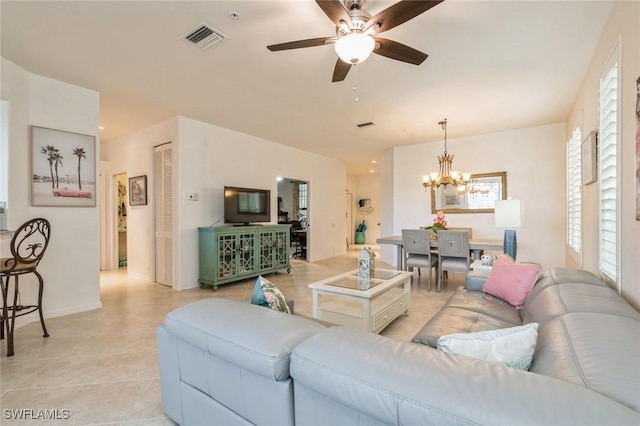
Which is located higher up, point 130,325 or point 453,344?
point 453,344

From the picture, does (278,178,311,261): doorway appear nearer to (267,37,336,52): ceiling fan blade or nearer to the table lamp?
the table lamp

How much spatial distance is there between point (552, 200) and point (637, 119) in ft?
13.2

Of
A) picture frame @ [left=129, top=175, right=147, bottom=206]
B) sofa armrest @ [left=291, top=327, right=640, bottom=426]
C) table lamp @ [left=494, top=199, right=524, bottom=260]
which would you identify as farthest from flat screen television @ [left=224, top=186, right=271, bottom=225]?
sofa armrest @ [left=291, top=327, right=640, bottom=426]

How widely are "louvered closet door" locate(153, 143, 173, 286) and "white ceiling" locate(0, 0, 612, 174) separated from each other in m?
0.64

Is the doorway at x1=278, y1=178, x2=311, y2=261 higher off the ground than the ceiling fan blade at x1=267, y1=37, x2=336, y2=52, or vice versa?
the ceiling fan blade at x1=267, y1=37, x2=336, y2=52

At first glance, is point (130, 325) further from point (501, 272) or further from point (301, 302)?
point (501, 272)

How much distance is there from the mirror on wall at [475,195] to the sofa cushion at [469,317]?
3425 mm

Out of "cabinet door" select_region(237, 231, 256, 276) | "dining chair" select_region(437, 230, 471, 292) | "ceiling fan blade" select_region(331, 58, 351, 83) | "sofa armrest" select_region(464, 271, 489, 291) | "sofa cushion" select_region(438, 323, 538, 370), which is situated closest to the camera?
"sofa cushion" select_region(438, 323, 538, 370)

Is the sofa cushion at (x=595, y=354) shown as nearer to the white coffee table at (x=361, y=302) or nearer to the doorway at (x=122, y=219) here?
the white coffee table at (x=361, y=302)

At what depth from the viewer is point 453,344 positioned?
3.40ft

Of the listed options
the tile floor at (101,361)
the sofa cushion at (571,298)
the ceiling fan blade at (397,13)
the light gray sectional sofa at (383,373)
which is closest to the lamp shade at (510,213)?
the tile floor at (101,361)

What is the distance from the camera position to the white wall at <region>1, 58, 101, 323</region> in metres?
2.96

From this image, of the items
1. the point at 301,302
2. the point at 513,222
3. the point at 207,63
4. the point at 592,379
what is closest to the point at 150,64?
the point at 207,63

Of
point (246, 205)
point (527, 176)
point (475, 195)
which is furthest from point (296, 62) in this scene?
point (527, 176)
